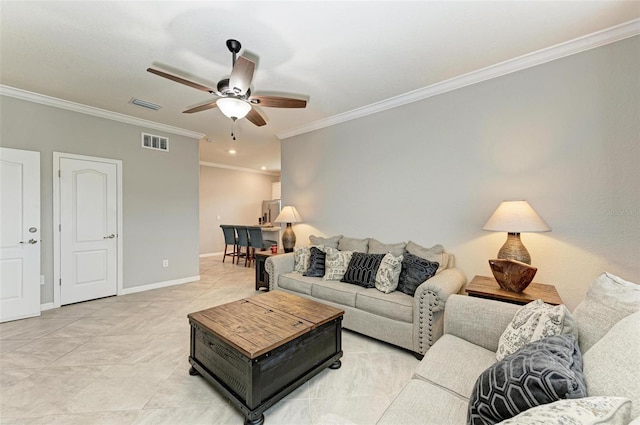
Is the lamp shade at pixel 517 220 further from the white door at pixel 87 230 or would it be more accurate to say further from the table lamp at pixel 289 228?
the white door at pixel 87 230

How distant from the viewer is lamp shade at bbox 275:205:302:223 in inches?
173

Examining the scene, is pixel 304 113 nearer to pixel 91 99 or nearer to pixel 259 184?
pixel 91 99

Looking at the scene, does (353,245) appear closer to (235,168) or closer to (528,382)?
(528,382)

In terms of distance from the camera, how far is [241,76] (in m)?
2.02

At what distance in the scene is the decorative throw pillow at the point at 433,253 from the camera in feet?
9.46

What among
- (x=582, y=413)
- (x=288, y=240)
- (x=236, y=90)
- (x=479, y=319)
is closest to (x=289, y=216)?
(x=288, y=240)

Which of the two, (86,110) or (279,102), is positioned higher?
(86,110)

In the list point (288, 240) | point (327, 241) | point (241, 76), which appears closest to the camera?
point (241, 76)

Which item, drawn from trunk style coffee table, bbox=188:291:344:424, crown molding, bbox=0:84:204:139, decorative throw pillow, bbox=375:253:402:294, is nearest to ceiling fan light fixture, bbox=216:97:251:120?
trunk style coffee table, bbox=188:291:344:424

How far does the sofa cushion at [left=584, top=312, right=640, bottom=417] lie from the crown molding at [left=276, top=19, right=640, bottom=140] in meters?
2.44

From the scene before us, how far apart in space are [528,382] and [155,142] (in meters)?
5.34

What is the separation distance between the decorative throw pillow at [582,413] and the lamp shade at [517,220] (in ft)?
6.09

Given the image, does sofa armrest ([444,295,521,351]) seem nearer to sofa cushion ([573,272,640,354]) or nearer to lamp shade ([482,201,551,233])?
sofa cushion ([573,272,640,354])

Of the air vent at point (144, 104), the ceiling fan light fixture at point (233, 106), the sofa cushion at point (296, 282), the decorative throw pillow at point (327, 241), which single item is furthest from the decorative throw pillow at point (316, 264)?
the air vent at point (144, 104)
